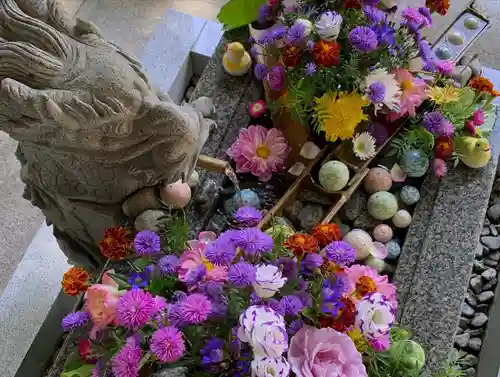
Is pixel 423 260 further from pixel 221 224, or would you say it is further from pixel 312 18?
pixel 312 18

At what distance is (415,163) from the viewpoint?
156cm

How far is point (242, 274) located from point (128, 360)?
0.21 meters

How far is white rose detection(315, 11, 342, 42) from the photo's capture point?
142 cm

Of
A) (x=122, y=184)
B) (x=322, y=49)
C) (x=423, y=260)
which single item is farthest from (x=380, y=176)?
(x=122, y=184)

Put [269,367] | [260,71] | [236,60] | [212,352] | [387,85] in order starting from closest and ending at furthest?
1. [269,367]
2. [212,352]
3. [387,85]
4. [260,71]
5. [236,60]

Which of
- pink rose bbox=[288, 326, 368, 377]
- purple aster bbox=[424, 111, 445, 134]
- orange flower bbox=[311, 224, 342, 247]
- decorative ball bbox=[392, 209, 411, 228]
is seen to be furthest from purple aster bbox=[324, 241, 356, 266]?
purple aster bbox=[424, 111, 445, 134]

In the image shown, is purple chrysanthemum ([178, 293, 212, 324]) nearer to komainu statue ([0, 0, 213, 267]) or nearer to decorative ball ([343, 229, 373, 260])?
komainu statue ([0, 0, 213, 267])

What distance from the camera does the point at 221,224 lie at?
4.93 ft

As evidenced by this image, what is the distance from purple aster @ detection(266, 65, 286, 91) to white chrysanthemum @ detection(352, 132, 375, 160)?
0.21m

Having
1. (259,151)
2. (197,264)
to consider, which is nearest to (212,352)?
(197,264)

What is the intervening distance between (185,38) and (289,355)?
1210 mm

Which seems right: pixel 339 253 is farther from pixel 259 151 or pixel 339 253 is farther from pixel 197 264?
pixel 259 151

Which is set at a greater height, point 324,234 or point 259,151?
point 324,234

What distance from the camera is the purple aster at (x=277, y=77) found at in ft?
5.00
